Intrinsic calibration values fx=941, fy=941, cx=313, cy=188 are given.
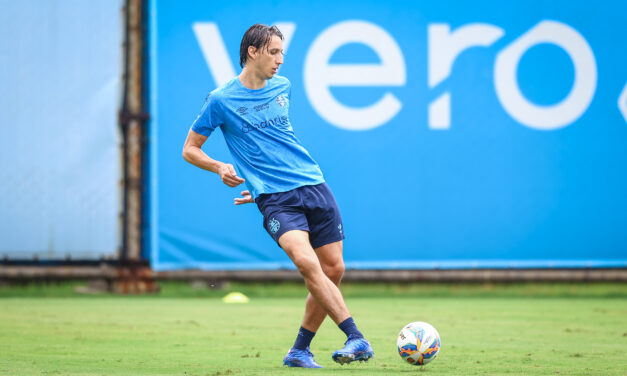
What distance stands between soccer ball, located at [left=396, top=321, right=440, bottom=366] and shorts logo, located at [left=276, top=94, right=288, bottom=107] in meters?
1.44

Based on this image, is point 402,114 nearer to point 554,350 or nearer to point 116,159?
point 116,159

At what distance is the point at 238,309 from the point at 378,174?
10.1ft

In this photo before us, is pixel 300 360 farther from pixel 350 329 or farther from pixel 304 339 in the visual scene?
pixel 350 329

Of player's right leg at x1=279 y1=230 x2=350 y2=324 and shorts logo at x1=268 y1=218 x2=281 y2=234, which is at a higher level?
shorts logo at x1=268 y1=218 x2=281 y2=234

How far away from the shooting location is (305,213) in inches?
205

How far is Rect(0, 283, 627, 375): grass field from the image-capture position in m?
5.22

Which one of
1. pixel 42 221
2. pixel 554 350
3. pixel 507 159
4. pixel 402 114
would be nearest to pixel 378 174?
pixel 402 114

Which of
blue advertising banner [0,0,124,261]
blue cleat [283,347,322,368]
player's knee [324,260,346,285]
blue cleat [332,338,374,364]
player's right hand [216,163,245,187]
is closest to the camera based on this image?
blue cleat [332,338,374,364]

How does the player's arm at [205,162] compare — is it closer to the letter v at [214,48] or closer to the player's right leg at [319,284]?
the player's right leg at [319,284]

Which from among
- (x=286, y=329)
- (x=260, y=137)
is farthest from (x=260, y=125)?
(x=286, y=329)

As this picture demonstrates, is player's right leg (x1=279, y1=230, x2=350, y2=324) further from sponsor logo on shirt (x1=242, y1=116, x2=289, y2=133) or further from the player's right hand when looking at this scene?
sponsor logo on shirt (x1=242, y1=116, x2=289, y2=133)

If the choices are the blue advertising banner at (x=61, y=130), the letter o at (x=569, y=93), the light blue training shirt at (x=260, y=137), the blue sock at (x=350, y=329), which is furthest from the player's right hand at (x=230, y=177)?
the letter o at (x=569, y=93)

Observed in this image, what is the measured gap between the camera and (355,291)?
42.0 ft

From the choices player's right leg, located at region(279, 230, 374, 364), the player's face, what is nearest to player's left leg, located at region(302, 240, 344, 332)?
player's right leg, located at region(279, 230, 374, 364)
